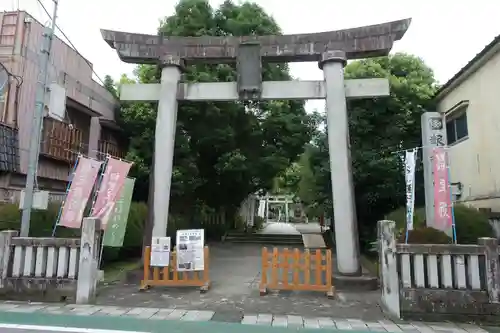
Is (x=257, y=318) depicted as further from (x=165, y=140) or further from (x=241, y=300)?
(x=165, y=140)

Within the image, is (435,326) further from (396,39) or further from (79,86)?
(79,86)

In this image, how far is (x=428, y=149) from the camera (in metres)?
9.82

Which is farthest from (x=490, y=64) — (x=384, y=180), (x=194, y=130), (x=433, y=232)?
(x=194, y=130)

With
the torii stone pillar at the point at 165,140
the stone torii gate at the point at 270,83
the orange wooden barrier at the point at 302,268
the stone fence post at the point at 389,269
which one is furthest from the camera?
the torii stone pillar at the point at 165,140

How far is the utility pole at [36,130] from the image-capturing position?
330 inches

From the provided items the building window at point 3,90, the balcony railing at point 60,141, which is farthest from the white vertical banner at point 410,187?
the building window at point 3,90

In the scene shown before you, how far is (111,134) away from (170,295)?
10699 mm

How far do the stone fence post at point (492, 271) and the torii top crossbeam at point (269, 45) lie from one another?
6.02 m

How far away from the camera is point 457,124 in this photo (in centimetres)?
1421

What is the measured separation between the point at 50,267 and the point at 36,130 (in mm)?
3084

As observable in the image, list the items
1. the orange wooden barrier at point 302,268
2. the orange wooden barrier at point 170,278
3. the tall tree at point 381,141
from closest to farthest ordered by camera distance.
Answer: the orange wooden barrier at point 302,268, the orange wooden barrier at point 170,278, the tall tree at point 381,141

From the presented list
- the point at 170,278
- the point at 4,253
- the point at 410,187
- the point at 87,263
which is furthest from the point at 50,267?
the point at 410,187

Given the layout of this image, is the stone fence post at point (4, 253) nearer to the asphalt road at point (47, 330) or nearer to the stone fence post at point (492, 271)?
the asphalt road at point (47, 330)

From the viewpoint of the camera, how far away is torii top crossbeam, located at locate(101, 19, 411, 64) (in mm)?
10602
